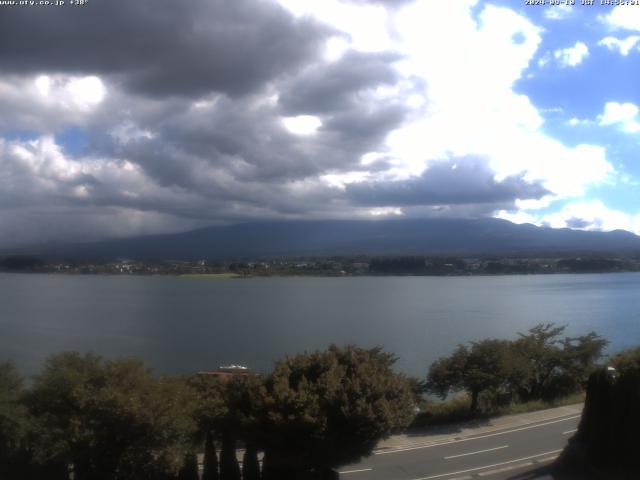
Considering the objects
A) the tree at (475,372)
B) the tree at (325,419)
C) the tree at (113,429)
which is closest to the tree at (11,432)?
the tree at (113,429)

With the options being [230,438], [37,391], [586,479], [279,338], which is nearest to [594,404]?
[586,479]

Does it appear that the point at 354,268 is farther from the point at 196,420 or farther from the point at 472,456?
the point at 196,420

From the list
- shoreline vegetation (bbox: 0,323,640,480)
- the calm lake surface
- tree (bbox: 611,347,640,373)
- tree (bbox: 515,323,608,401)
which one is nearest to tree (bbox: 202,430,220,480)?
shoreline vegetation (bbox: 0,323,640,480)

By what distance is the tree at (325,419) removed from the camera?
30.9ft

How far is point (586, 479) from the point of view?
992 centimetres

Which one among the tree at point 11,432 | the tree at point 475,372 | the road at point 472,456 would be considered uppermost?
the tree at point 11,432

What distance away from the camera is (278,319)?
44062 millimetres

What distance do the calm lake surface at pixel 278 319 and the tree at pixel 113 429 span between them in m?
17.0

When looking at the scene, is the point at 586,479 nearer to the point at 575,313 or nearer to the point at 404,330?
the point at 404,330

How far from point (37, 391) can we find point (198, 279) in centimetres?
8477

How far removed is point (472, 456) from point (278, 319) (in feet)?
107

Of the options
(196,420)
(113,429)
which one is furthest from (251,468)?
(113,429)

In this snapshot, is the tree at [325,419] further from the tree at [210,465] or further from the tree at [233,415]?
the tree at [210,465]

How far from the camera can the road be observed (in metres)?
10.9
